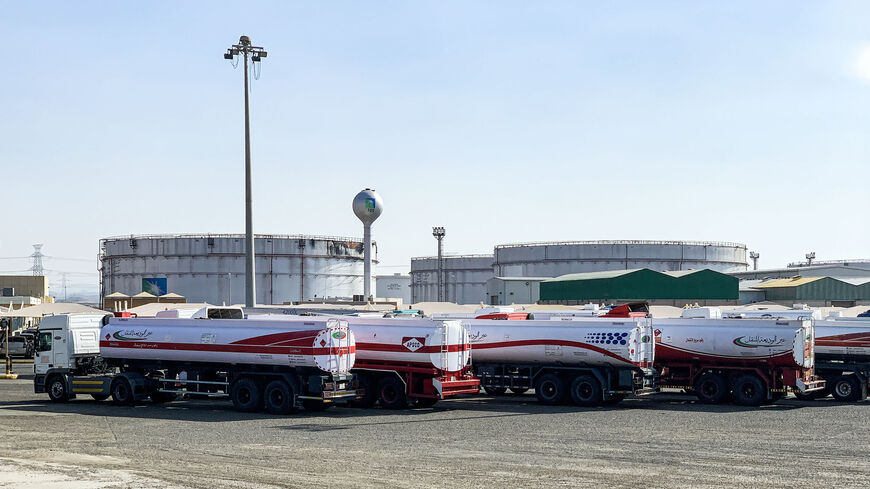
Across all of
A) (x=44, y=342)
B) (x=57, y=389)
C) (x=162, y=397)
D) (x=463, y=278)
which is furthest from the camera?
(x=463, y=278)

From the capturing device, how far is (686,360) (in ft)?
112

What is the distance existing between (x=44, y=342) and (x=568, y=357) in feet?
58.4

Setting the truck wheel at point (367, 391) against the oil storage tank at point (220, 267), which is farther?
the oil storage tank at point (220, 267)

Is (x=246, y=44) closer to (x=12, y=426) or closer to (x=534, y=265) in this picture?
(x=12, y=426)

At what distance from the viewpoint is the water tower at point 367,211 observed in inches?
3287

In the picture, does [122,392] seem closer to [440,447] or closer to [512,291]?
[440,447]

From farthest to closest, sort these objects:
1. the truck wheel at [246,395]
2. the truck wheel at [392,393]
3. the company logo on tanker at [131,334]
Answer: the company logo on tanker at [131,334], the truck wheel at [392,393], the truck wheel at [246,395]

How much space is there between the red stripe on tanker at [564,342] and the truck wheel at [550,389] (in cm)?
55

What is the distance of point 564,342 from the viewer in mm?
32469

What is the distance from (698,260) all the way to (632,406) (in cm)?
8642

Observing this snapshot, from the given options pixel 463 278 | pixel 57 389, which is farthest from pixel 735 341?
pixel 463 278

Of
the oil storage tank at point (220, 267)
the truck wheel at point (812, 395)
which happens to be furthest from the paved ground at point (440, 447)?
the oil storage tank at point (220, 267)

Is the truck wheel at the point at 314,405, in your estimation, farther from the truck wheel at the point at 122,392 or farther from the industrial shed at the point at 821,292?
the industrial shed at the point at 821,292

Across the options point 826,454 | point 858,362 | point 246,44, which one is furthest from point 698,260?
point 826,454
